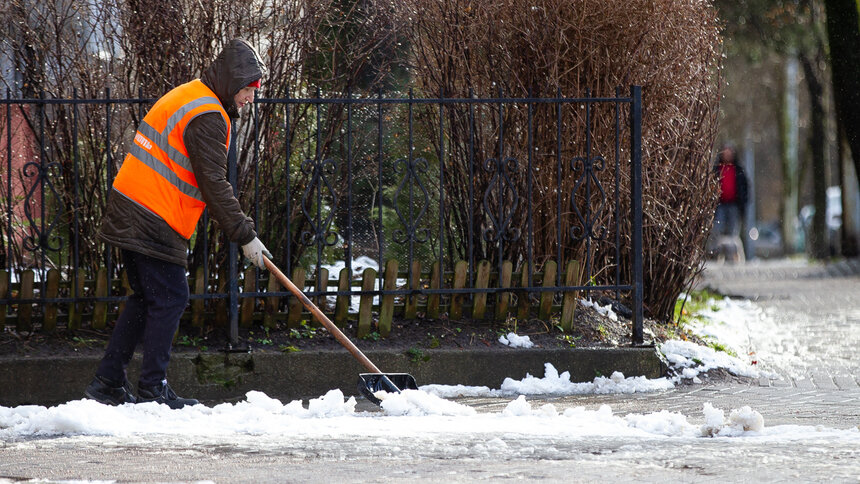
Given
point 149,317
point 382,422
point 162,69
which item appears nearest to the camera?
point 382,422

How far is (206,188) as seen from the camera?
19.1ft

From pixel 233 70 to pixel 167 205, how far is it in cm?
75

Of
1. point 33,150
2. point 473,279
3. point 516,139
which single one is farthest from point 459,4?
point 33,150

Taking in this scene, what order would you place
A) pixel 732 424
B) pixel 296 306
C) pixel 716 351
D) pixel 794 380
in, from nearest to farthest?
pixel 732 424
pixel 296 306
pixel 794 380
pixel 716 351

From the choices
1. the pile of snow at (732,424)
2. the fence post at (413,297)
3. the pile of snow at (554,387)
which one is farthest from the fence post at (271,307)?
the pile of snow at (732,424)

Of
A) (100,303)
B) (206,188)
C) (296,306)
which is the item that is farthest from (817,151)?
(206,188)

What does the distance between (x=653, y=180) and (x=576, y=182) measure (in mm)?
858

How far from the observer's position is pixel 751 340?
9.65 m

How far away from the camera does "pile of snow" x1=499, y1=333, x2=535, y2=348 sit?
7281 mm

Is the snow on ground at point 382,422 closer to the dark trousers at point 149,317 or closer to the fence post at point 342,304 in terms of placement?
the dark trousers at point 149,317

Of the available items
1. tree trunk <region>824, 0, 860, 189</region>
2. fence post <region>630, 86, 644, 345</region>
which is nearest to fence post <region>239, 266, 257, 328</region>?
fence post <region>630, 86, 644, 345</region>

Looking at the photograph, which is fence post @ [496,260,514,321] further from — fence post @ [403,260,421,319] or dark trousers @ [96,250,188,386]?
dark trousers @ [96,250,188,386]

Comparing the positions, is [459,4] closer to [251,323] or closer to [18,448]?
[251,323]

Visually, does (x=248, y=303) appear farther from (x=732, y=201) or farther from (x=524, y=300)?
(x=732, y=201)
